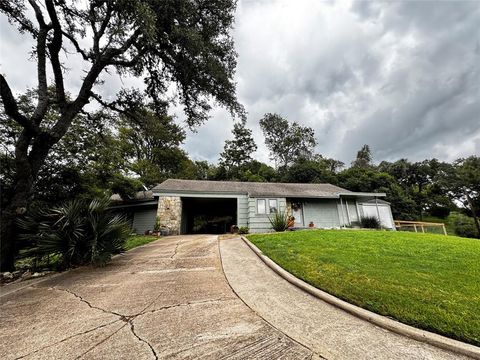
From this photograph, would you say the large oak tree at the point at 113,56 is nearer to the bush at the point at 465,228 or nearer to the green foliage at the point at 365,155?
the bush at the point at 465,228

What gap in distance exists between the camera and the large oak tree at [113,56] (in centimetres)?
564

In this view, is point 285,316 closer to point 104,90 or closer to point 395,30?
point 104,90

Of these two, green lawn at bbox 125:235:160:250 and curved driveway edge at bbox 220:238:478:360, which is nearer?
curved driveway edge at bbox 220:238:478:360

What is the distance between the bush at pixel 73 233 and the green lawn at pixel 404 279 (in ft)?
14.1

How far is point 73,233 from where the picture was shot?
4875 millimetres

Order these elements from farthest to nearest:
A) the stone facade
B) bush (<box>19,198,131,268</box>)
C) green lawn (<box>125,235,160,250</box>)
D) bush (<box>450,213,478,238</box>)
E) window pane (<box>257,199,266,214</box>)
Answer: bush (<box>450,213,478,238</box>), window pane (<box>257,199,266,214</box>), the stone facade, green lawn (<box>125,235,160,250</box>), bush (<box>19,198,131,268</box>)

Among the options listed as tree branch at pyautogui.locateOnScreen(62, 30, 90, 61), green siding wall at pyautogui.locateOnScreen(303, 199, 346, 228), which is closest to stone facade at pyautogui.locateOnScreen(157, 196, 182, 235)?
tree branch at pyautogui.locateOnScreen(62, 30, 90, 61)

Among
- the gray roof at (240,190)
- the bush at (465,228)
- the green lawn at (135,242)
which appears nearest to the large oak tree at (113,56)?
the green lawn at (135,242)

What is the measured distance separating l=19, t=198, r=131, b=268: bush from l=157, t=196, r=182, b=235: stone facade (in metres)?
7.45

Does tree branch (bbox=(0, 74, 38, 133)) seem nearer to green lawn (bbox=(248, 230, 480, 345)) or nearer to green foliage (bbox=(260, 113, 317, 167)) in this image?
green lawn (bbox=(248, 230, 480, 345))

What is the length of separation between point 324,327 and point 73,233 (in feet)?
18.7

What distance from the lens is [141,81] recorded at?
400 inches

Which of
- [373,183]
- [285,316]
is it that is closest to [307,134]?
[373,183]

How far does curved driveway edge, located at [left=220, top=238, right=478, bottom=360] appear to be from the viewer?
5.88 ft
